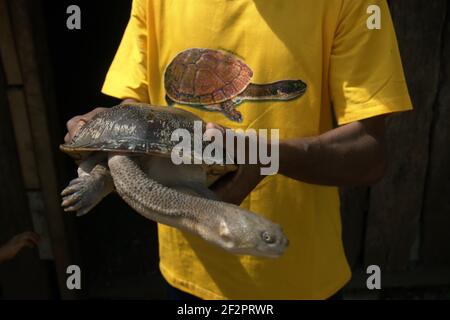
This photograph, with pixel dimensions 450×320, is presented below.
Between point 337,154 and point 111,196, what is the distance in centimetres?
163

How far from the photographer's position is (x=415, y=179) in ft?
7.34

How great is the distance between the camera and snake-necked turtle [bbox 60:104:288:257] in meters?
1.02

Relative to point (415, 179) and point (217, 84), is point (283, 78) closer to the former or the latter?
point (217, 84)

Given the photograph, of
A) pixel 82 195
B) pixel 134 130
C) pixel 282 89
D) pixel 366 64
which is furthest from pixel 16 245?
pixel 366 64

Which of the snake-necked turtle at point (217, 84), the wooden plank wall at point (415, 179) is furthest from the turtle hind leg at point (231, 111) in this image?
the wooden plank wall at point (415, 179)

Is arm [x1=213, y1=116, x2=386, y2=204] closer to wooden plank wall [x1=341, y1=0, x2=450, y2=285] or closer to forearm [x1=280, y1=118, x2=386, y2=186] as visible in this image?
forearm [x1=280, y1=118, x2=386, y2=186]

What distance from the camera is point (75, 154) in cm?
129

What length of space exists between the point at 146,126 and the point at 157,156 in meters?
0.09

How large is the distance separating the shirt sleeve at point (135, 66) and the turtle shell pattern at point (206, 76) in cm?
12

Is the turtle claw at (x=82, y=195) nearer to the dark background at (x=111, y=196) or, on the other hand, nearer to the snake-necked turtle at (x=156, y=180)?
the snake-necked turtle at (x=156, y=180)

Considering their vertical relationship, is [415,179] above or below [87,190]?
below

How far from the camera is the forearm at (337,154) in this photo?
1.24 m

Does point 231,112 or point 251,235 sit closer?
point 251,235

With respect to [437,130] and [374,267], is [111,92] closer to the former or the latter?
[437,130]
